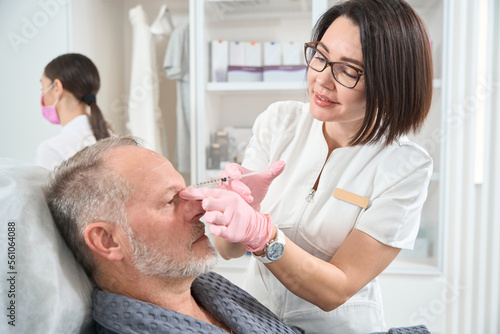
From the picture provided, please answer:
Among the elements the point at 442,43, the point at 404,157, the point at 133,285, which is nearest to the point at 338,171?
the point at 404,157

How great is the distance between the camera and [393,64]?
108 centimetres

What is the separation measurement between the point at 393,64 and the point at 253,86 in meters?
1.69

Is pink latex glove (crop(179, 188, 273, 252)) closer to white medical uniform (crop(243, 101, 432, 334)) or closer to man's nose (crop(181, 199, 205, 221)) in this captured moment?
man's nose (crop(181, 199, 205, 221))

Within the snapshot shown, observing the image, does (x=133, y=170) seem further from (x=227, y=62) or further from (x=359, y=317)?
(x=227, y=62)

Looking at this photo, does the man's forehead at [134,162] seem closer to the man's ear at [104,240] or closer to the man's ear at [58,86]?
the man's ear at [104,240]

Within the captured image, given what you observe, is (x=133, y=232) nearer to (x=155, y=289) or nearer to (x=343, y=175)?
(x=155, y=289)

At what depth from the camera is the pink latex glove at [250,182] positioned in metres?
1.10

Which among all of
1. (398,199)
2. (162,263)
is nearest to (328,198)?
(398,199)

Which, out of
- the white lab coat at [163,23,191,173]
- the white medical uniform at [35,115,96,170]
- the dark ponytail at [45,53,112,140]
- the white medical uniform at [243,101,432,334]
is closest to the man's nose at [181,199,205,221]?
the white medical uniform at [243,101,432,334]

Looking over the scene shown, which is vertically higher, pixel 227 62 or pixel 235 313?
pixel 227 62

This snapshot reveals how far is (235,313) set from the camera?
1.12 metres

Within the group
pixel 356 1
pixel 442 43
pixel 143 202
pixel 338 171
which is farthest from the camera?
pixel 442 43

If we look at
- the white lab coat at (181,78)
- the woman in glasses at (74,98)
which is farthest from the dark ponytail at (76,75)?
the white lab coat at (181,78)

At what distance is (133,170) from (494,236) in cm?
228
